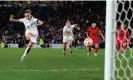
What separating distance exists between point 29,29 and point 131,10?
9923mm

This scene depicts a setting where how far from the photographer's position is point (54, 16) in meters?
38.3

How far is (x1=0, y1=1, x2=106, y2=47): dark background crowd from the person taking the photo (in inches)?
1417

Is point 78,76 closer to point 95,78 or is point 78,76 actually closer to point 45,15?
point 95,78

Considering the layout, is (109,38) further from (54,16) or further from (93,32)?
(54,16)

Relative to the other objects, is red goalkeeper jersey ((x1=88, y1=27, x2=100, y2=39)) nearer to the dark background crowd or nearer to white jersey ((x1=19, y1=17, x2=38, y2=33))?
white jersey ((x1=19, y1=17, x2=38, y2=33))

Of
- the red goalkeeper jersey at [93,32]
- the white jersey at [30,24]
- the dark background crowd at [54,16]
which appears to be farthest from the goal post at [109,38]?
the dark background crowd at [54,16]

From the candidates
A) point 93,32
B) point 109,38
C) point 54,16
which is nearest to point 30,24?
point 93,32

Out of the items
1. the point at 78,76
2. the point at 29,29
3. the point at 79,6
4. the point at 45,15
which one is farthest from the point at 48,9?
the point at 78,76

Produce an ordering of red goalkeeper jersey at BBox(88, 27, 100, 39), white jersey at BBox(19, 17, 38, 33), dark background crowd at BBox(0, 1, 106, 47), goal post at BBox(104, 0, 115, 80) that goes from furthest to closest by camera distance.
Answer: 1. dark background crowd at BBox(0, 1, 106, 47)
2. red goalkeeper jersey at BBox(88, 27, 100, 39)
3. white jersey at BBox(19, 17, 38, 33)
4. goal post at BBox(104, 0, 115, 80)

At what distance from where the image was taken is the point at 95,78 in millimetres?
7715

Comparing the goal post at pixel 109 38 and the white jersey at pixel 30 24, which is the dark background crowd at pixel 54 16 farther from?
the goal post at pixel 109 38

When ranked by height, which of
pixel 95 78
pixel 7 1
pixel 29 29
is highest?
pixel 7 1

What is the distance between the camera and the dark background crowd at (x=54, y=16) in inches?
1417

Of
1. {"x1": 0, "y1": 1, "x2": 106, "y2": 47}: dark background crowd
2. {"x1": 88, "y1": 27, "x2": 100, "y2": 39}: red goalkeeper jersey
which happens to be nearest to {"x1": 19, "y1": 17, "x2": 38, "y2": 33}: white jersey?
{"x1": 88, "y1": 27, "x2": 100, "y2": 39}: red goalkeeper jersey
